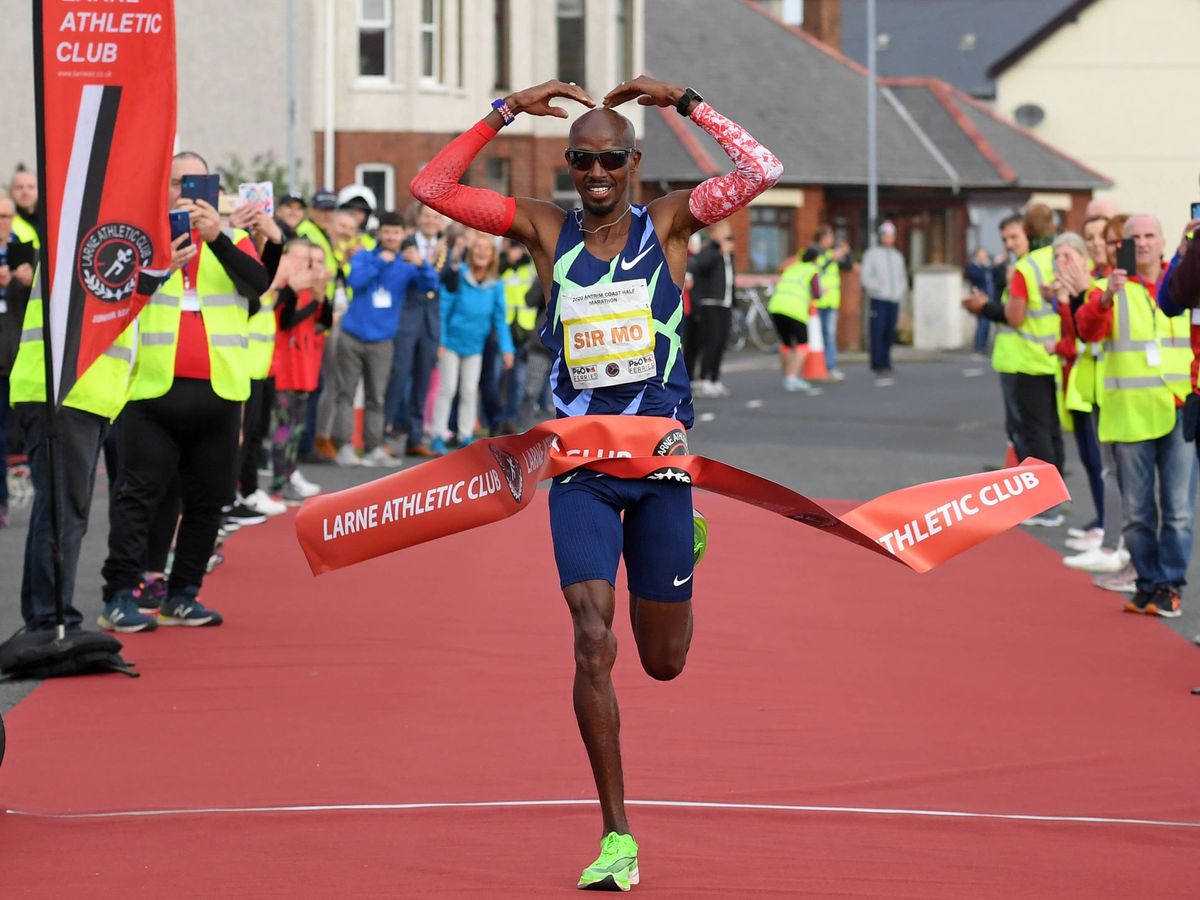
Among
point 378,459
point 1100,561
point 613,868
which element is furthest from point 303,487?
point 613,868

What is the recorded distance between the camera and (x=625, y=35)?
41719mm

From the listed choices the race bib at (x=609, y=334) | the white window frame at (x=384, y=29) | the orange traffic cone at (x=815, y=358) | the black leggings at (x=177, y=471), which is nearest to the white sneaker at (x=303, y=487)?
the black leggings at (x=177, y=471)

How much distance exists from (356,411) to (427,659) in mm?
8850

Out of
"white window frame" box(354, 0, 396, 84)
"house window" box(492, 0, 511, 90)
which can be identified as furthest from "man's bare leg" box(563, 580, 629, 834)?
"house window" box(492, 0, 511, 90)

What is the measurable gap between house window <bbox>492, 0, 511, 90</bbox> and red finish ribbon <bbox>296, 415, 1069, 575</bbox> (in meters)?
34.0

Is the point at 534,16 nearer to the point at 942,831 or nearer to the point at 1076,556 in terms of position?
the point at 1076,556

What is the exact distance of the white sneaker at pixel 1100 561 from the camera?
39.9ft

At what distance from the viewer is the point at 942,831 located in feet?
20.7

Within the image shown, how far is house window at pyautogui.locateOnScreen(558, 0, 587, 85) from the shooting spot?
40688mm

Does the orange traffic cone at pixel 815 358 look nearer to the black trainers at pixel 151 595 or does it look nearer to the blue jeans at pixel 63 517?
the black trainers at pixel 151 595

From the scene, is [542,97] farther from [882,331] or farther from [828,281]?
[882,331]

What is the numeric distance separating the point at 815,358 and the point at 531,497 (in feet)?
77.8

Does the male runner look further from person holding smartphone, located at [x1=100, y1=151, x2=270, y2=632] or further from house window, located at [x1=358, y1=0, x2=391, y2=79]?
house window, located at [x1=358, y1=0, x2=391, y2=79]

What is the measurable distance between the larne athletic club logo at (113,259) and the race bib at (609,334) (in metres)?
2.92
